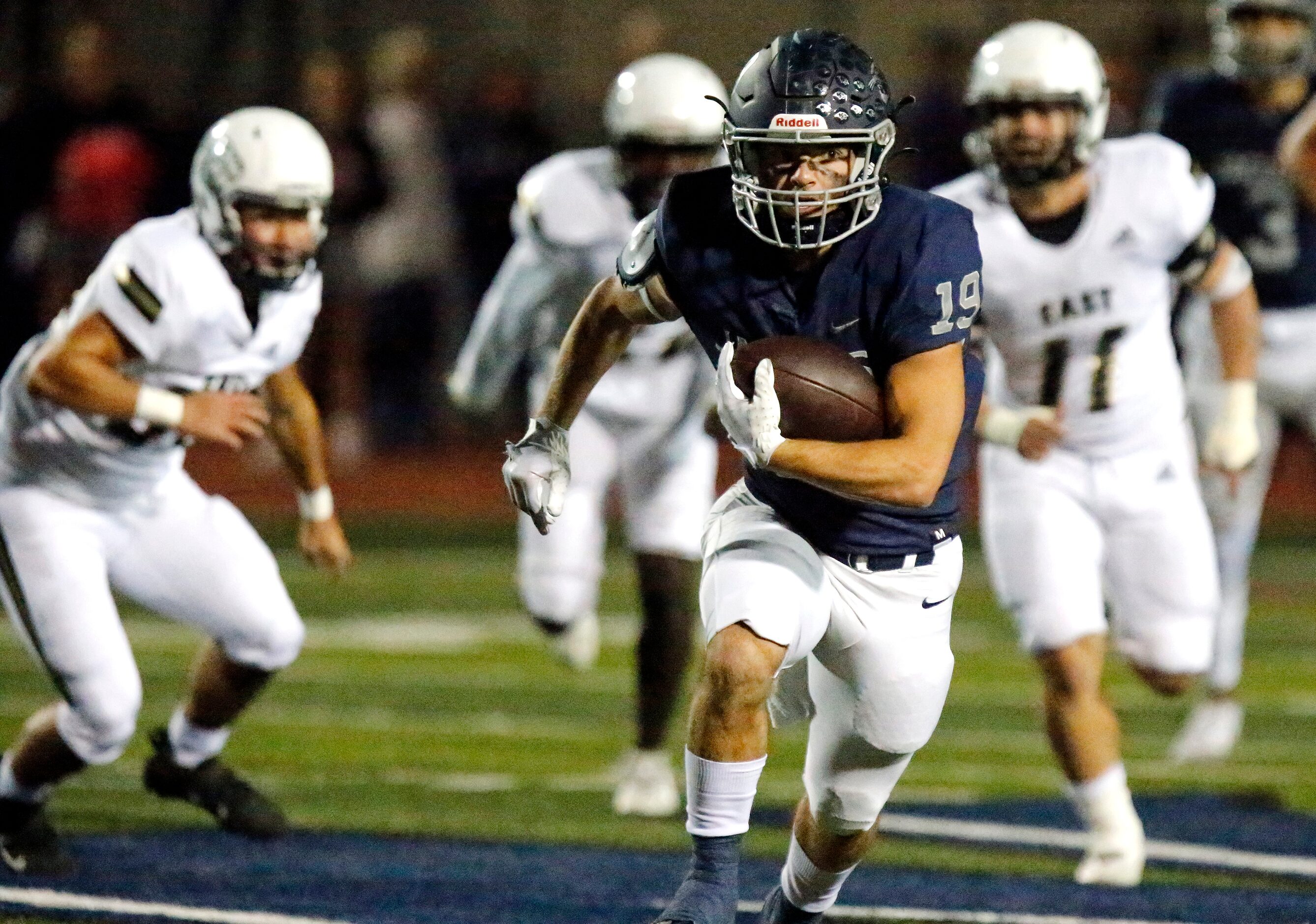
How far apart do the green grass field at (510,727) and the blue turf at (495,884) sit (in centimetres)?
17

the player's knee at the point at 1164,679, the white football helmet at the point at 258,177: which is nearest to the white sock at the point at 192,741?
the white football helmet at the point at 258,177

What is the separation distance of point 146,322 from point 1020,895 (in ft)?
6.93

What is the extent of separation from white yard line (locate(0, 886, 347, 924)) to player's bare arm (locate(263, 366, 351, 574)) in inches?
36.2

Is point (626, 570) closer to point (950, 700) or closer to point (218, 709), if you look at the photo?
point (950, 700)

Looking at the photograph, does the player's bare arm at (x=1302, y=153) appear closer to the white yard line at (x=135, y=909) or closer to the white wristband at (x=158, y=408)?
the white wristband at (x=158, y=408)

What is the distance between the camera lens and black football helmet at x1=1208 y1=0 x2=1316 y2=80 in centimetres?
576

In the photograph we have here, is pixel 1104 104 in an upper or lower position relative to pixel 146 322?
upper

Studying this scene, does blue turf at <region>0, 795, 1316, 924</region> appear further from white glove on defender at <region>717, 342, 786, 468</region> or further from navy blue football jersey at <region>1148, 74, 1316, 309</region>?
navy blue football jersey at <region>1148, 74, 1316, 309</region>

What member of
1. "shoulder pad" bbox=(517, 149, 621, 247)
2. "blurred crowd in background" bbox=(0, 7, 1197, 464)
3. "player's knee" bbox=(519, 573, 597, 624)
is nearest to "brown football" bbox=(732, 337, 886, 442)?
"shoulder pad" bbox=(517, 149, 621, 247)

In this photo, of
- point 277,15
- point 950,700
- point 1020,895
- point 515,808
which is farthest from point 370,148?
point 1020,895

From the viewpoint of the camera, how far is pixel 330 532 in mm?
4695

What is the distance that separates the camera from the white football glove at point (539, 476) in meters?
3.61

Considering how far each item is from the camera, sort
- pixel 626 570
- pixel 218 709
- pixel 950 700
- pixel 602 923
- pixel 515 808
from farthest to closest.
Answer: pixel 626 570
pixel 950 700
pixel 515 808
pixel 218 709
pixel 602 923

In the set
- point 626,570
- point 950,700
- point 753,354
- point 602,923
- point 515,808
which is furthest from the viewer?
point 626,570
